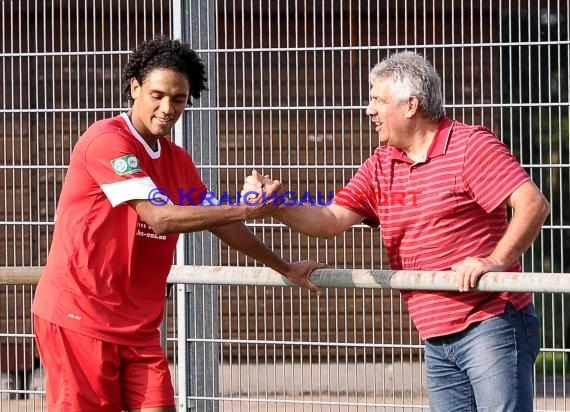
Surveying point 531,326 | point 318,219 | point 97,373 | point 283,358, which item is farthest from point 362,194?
point 283,358

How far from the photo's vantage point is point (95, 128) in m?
3.69

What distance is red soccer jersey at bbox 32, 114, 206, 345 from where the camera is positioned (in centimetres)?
362

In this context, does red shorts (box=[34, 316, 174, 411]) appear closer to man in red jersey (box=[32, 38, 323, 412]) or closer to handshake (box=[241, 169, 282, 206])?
man in red jersey (box=[32, 38, 323, 412])

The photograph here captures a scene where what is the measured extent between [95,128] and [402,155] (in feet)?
3.11

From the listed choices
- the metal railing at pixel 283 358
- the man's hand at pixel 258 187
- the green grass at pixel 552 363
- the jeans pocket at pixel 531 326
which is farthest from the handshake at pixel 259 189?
the green grass at pixel 552 363

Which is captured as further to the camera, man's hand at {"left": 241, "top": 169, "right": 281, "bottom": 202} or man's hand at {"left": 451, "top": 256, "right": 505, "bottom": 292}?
man's hand at {"left": 241, "top": 169, "right": 281, "bottom": 202}

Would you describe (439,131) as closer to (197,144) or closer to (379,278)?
(379,278)

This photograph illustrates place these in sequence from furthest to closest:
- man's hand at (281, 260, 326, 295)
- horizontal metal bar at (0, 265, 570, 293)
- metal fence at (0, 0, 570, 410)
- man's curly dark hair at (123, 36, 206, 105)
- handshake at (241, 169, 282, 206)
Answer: metal fence at (0, 0, 570, 410) → man's hand at (281, 260, 326, 295) → man's curly dark hair at (123, 36, 206, 105) → handshake at (241, 169, 282, 206) → horizontal metal bar at (0, 265, 570, 293)

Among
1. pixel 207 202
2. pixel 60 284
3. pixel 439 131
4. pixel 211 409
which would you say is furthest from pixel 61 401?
pixel 211 409

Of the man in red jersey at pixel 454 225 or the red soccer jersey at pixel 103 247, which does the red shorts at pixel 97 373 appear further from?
the man in red jersey at pixel 454 225

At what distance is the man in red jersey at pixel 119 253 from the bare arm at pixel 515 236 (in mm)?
628

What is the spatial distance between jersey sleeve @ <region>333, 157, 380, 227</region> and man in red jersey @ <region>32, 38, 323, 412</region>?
0.39 meters

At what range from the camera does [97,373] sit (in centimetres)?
367

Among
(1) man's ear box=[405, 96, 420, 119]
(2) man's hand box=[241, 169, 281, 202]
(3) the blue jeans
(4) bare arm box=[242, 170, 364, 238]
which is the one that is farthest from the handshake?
(3) the blue jeans
